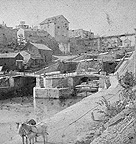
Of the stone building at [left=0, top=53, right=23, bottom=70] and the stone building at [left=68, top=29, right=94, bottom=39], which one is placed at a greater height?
the stone building at [left=68, top=29, right=94, bottom=39]

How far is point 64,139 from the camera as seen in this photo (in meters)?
2.56

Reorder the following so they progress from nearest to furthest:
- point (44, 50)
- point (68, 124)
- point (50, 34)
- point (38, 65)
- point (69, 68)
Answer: point (68, 124) < point (69, 68) < point (38, 65) < point (44, 50) < point (50, 34)

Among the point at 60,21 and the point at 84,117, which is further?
the point at 60,21

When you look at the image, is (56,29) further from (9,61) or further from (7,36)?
(9,61)

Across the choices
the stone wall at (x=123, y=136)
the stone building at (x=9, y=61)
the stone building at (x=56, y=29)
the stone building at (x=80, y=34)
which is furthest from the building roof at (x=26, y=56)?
the stone wall at (x=123, y=136)

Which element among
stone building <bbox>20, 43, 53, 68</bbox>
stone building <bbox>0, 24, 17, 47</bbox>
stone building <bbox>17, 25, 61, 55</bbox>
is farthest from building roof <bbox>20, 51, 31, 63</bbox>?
stone building <bbox>17, 25, 61, 55</bbox>

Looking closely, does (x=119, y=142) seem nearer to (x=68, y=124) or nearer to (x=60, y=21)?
(x=68, y=124)

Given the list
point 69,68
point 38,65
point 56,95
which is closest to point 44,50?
point 38,65

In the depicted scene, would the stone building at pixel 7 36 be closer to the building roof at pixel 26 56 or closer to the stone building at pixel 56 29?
the stone building at pixel 56 29

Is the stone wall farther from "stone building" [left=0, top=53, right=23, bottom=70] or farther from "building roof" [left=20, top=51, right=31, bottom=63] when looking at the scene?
"building roof" [left=20, top=51, right=31, bottom=63]

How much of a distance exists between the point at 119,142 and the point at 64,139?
1.54m

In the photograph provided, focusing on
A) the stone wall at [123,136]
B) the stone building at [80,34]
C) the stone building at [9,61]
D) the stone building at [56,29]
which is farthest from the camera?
the stone building at [80,34]

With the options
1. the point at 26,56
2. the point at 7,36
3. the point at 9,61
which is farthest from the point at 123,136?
the point at 7,36

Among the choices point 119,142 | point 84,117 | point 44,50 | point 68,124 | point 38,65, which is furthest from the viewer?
point 44,50
